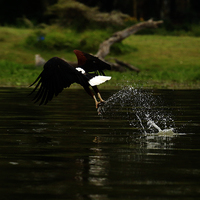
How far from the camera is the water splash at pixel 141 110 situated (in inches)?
492

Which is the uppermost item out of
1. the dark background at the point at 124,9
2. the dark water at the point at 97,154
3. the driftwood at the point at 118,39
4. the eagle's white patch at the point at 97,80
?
the dark background at the point at 124,9

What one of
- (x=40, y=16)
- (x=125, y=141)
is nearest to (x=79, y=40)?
(x=40, y=16)

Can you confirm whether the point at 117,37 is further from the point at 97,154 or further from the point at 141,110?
the point at 97,154

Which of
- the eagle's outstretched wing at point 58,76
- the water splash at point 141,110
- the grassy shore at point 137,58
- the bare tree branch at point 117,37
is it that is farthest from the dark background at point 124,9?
the eagle's outstretched wing at point 58,76

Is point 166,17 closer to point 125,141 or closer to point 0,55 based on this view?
point 0,55

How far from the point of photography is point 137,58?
32.0m

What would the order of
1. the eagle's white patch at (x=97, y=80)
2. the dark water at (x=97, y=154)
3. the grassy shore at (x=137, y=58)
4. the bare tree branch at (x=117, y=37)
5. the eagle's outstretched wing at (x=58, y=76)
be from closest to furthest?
the dark water at (x=97, y=154)
the eagle's white patch at (x=97, y=80)
the eagle's outstretched wing at (x=58, y=76)
the grassy shore at (x=137, y=58)
the bare tree branch at (x=117, y=37)

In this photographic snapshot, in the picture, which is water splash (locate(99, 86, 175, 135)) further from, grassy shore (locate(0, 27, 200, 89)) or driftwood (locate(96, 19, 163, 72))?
driftwood (locate(96, 19, 163, 72))

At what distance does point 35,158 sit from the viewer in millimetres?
8336

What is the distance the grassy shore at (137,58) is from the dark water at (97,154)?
385 inches

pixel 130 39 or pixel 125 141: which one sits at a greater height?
pixel 130 39

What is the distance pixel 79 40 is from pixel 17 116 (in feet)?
68.7

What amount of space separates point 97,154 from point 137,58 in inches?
927

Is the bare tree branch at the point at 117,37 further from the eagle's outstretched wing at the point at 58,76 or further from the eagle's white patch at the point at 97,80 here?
the eagle's white patch at the point at 97,80
